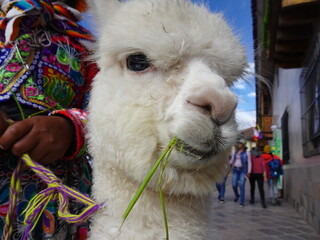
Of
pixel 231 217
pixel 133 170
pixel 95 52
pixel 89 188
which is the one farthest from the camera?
pixel 231 217

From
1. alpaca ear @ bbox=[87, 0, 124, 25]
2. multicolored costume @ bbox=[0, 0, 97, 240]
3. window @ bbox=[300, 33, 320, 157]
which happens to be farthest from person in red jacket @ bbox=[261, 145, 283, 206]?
alpaca ear @ bbox=[87, 0, 124, 25]

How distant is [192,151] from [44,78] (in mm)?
628

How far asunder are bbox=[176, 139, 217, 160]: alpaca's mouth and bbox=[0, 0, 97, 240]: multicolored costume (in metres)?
0.42

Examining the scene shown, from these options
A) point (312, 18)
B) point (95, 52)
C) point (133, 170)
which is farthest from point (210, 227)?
point (312, 18)

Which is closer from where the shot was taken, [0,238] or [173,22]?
[173,22]

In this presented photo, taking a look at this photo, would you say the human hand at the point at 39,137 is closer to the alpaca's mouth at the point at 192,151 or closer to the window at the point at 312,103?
the alpaca's mouth at the point at 192,151

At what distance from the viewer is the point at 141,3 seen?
1099 millimetres

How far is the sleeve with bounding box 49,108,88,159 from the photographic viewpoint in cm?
112

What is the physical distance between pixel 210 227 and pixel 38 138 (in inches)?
24.0

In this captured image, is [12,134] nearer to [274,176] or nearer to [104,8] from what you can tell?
[104,8]

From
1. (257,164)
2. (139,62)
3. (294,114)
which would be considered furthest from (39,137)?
(257,164)

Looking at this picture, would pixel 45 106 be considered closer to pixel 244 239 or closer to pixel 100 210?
pixel 100 210

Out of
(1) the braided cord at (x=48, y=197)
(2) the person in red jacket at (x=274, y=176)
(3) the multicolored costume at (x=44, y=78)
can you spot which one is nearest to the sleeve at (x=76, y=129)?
(3) the multicolored costume at (x=44, y=78)

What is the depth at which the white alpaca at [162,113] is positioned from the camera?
2.90 ft
